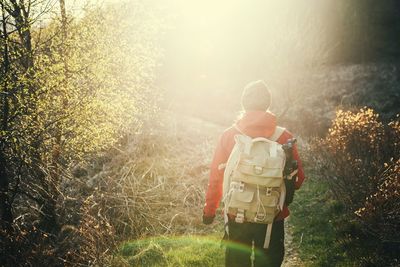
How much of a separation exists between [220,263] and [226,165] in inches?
95.1

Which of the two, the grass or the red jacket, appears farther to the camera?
the grass

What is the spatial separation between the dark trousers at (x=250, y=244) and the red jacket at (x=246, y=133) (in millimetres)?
196

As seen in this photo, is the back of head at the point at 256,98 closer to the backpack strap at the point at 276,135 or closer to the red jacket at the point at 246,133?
the red jacket at the point at 246,133

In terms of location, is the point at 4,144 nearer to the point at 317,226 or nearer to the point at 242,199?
the point at 242,199

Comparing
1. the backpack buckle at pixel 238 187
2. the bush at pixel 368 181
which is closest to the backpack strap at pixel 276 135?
the backpack buckle at pixel 238 187

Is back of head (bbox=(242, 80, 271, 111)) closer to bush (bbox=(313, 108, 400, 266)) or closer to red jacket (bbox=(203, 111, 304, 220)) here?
red jacket (bbox=(203, 111, 304, 220))

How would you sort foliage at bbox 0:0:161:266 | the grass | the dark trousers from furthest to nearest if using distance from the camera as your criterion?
the grass
foliage at bbox 0:0:161:266
the dark trousers

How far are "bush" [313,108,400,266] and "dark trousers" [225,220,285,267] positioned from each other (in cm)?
211

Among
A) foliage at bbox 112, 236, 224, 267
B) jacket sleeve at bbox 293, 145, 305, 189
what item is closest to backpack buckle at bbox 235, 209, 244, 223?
jacket sleeve at bbox 293, 145, 305, 189

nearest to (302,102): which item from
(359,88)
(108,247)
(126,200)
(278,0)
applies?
(359,88)

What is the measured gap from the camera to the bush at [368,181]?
475 cm

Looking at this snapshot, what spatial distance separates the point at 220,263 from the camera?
16.8ft

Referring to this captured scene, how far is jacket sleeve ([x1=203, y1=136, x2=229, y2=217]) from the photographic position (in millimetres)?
3410

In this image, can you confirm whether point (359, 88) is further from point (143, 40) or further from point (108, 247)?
point (108, 247)
